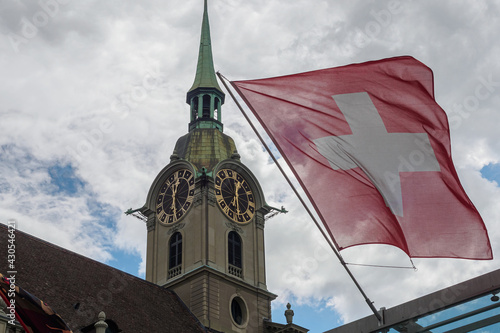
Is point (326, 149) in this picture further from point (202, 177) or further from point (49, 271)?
point (202, 177)

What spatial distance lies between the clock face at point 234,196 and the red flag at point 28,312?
29791 mm

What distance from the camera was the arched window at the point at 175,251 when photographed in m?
47.9

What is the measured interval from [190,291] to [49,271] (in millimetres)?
10742

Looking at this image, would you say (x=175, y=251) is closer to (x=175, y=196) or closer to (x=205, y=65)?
(x=175, y=196)

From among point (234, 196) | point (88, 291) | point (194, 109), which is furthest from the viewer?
point (194, 109)

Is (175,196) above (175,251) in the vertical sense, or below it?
above

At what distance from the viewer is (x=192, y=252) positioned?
154ft

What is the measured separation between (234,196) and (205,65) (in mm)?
13956

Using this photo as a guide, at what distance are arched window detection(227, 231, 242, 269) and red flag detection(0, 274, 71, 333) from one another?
29015 mm

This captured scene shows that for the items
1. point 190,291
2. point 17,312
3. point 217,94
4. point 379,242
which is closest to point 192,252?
point 190,291

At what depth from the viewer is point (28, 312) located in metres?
18.8

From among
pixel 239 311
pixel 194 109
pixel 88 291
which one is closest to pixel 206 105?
pixel 194 109

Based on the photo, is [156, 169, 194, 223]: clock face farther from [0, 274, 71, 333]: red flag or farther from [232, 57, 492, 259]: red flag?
[232, 57, 492, 259]: red flag

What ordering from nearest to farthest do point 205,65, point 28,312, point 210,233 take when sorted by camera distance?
1. point 28,312
2. point 210,233
3. point 205,65
